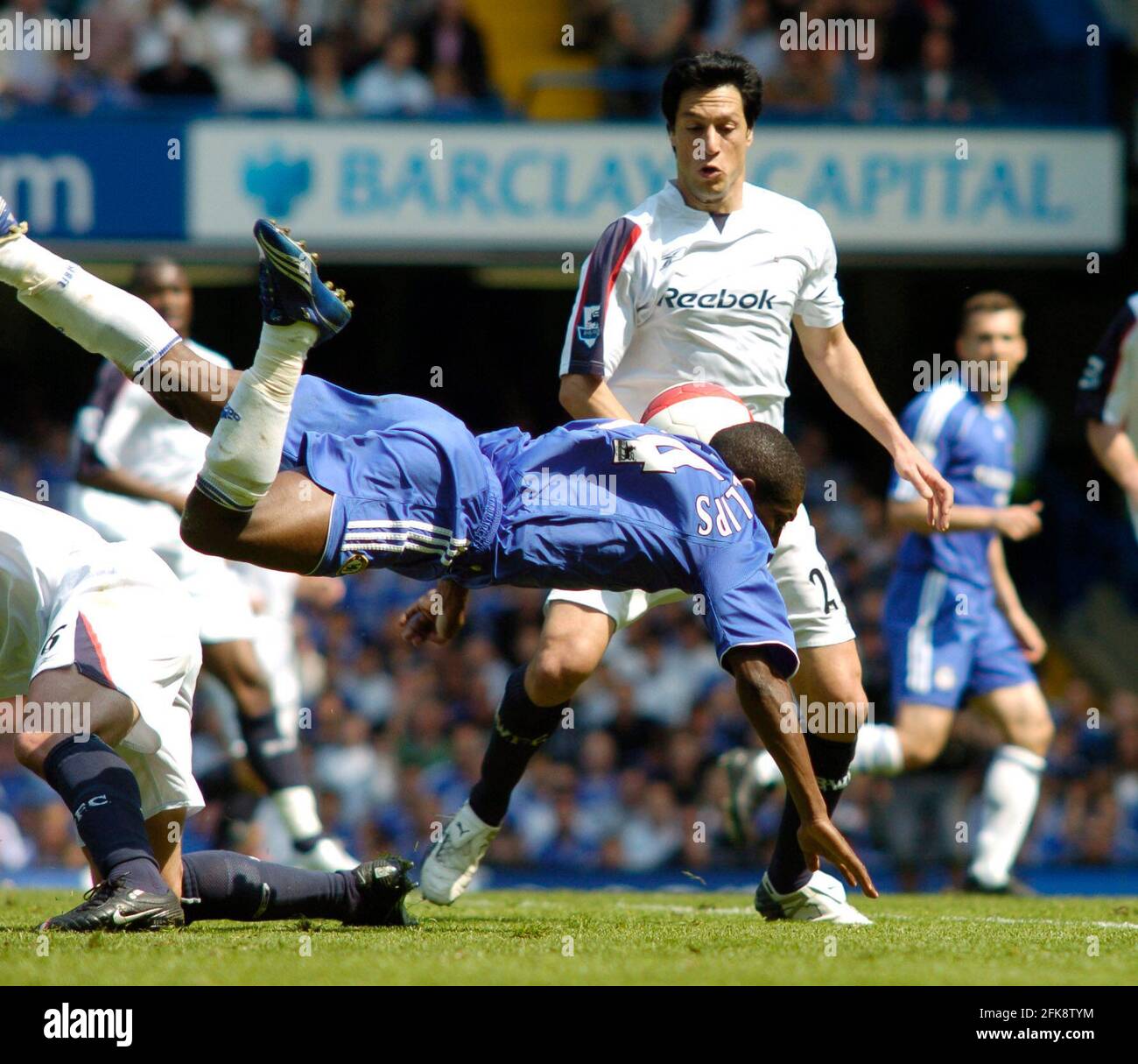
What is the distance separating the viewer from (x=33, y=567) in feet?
15.4

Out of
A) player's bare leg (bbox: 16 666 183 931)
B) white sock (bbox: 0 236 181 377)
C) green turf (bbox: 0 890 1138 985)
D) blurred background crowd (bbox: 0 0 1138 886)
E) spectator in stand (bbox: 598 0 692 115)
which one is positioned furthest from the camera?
spectator in stand (bbox: 598 0 692 115)

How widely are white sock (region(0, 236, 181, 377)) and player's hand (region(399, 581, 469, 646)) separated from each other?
1217 mm

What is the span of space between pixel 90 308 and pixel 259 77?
9615 millimetres

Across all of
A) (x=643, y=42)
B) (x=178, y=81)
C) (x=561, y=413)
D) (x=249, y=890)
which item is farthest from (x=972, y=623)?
(x=561, y=413)

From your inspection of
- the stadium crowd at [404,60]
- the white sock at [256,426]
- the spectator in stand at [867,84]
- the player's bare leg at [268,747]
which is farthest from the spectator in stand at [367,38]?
the white sock at [256,426]

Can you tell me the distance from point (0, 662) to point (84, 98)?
9.08m

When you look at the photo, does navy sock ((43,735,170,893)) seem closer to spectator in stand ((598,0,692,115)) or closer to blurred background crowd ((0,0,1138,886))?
blurred background crowd ((0,0,1138,886))

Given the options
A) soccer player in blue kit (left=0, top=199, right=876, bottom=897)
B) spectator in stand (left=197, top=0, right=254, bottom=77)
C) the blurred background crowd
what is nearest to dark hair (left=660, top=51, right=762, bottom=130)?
soccer player in blue kit (left=0, top=199, right=876, bottom=897)

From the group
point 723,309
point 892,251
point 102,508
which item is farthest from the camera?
point 892,251

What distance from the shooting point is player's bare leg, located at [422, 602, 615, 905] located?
222 inches

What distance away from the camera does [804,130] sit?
13.2 metres

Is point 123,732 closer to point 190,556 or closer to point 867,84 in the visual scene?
point 190,556
